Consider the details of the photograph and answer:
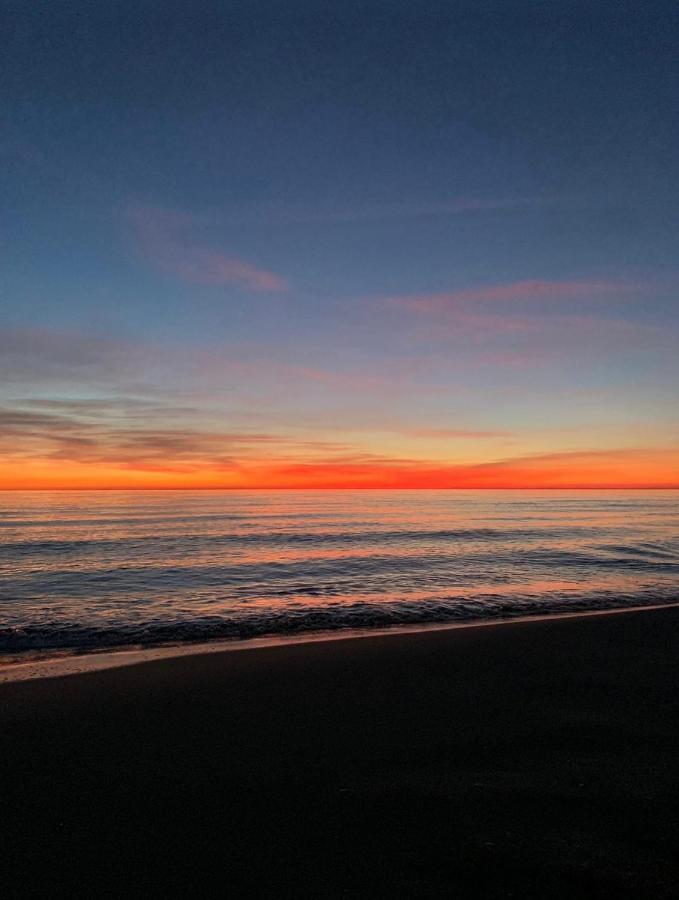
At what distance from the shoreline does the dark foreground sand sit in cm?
81

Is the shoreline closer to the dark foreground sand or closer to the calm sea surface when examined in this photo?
the calm sea surface

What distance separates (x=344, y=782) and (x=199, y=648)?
6424 millimetres

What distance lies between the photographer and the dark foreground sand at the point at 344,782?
3.62 meters

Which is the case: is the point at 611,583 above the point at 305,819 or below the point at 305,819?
below

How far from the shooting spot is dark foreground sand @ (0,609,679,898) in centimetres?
362

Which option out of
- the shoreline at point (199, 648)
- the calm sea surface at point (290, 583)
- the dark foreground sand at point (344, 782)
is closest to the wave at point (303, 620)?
the calm sea surface at point (290, 583)

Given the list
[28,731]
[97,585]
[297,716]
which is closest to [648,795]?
[297,716]

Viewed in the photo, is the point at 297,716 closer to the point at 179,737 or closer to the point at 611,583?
the point at 179,737

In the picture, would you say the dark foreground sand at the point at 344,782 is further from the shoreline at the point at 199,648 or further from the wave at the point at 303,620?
the wave at the point at 303,620

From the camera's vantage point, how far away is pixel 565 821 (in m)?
4.17

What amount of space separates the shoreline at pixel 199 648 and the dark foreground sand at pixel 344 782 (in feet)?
2.64

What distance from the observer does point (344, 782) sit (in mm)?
4828

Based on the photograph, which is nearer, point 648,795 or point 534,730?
point 648,795

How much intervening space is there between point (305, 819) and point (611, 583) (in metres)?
18.2
